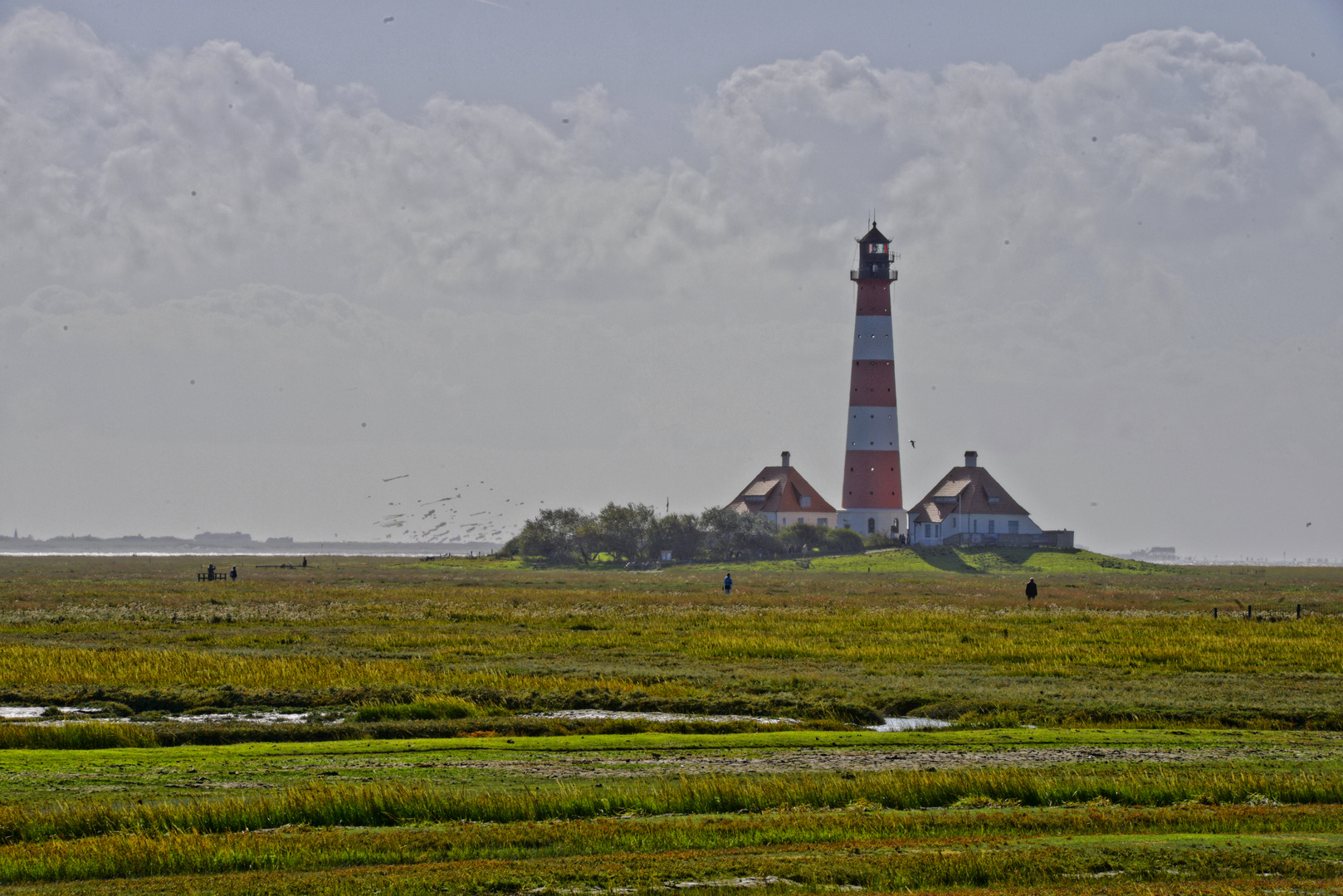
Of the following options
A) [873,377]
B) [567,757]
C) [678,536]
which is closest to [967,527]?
[873,377]

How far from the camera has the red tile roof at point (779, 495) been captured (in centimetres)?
12850

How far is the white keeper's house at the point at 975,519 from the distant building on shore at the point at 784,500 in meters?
11.7

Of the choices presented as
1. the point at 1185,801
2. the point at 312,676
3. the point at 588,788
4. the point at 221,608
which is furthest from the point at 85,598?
the point at 1185,801

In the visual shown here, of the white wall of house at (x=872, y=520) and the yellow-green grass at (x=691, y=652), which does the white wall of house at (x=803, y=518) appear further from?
the yellow-green grass at (x=691, y=652)

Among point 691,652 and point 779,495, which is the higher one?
point 779,495

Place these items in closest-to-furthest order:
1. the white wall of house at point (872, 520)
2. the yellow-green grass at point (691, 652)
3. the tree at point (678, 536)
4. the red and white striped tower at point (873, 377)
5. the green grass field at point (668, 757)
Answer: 1. the green grass field at point (668, 757)
2. the yellow-green grass at point (691, 652)
3. the red and white striped tower at point (873, 377)
4. the white wall of house at point (872, 520)
5. the tree at point (678, 536)

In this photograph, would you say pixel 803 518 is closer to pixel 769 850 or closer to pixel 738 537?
pixel 738 537

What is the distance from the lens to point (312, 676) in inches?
1278

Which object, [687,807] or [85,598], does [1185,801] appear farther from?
[85,598]

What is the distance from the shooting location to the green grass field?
14.5m

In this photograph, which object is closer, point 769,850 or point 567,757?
point 769,850

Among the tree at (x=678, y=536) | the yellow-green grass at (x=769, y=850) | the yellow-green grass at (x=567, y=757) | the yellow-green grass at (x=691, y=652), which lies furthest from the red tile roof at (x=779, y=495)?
the yellow-green grass at (x=769, y=850)

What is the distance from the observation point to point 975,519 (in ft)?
376

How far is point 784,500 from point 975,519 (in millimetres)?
20098
